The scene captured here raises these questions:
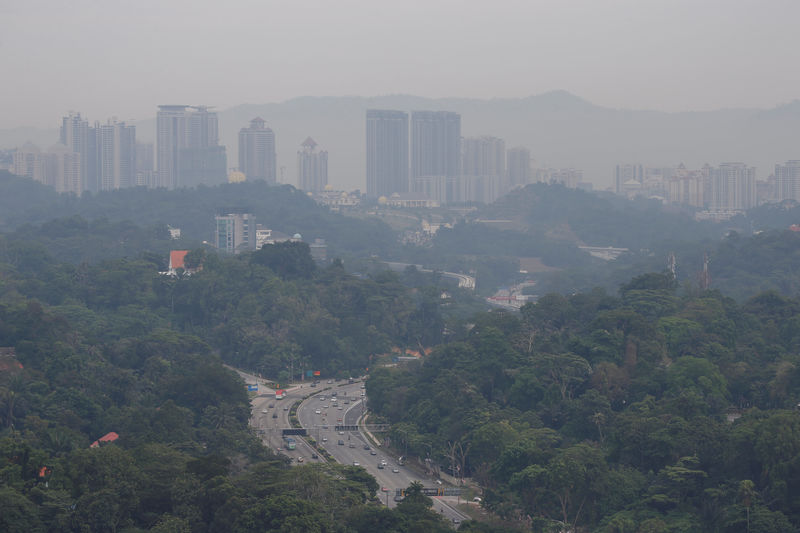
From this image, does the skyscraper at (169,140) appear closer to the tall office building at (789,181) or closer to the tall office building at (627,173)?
the tall office building at (627,173)

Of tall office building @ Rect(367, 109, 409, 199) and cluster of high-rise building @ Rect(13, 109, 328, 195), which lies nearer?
cluster of high-rise building @ Rect(13, 109, 328, 195)

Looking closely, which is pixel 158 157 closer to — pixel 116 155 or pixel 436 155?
pixel 116 155

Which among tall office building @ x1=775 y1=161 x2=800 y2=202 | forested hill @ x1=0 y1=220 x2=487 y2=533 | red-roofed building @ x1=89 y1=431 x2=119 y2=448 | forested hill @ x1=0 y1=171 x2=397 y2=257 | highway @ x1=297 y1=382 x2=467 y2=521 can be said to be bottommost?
highway @ x1=297 y1=382 x2=467 y2=521

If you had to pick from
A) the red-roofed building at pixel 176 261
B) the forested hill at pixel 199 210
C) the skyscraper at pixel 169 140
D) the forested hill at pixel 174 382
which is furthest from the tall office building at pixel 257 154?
the red-roofed building at pixel 176 261

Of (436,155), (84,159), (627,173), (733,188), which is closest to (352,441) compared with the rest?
(84,159)

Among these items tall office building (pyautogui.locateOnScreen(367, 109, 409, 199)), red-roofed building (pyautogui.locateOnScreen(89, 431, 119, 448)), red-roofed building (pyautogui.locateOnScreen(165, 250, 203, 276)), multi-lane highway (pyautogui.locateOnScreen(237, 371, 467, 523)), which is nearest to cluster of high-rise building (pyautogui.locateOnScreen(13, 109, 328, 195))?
tall office building (pyautogui.locateOnScreen(367, 109, 409, 199))

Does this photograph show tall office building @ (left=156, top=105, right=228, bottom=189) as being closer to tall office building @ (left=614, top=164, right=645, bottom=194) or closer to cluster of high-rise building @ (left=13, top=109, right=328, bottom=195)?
cluster of high-rise building @ (left=13, top=109, right=328, bottom=195)

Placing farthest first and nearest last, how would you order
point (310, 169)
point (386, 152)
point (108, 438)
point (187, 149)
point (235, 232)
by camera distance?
point (310, 169) < point (386, 152) < point (187, 149) < point (235, 232) < point (108, 438)
